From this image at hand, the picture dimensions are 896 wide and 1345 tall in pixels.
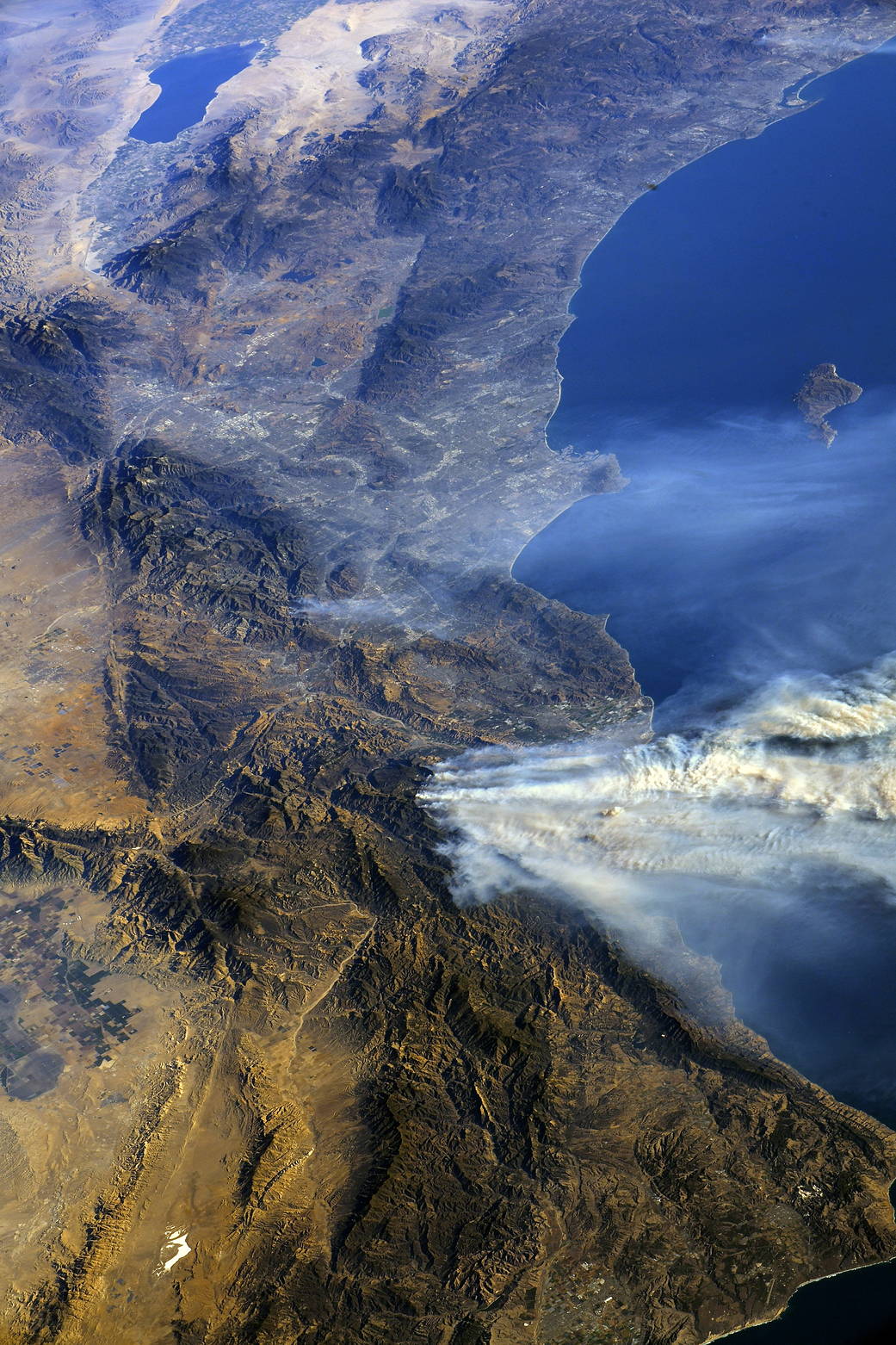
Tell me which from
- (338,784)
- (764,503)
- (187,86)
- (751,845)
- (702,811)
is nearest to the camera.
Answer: (751,845)

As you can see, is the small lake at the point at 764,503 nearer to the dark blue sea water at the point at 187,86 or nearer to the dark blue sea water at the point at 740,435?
the dark blue sea water at the point at 740,435

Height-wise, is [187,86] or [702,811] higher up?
[187,86]

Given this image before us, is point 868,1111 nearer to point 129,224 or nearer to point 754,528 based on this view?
point 754,528

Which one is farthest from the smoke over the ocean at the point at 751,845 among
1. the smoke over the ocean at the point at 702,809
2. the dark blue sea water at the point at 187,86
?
the dark blue sea water at the point at 187,86

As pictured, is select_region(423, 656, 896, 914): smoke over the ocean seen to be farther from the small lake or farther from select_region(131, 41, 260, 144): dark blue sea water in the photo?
select_region(131, 41, 260, 144): dark blue sea water

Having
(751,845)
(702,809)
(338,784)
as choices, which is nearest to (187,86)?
(338,784)

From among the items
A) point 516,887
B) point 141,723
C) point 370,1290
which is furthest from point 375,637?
point 370,1290

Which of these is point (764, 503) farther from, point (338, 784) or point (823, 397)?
point (338, 784)
